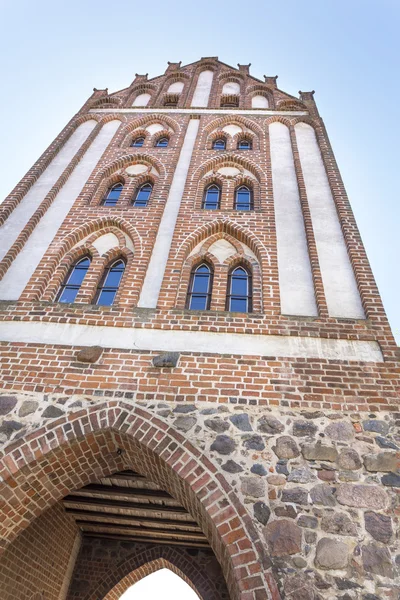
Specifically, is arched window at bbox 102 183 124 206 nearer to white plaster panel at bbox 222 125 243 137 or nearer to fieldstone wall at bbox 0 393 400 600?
white plaster panel at bbox 222 125 243 137

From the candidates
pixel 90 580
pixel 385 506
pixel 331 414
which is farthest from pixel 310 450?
pixel 90 580

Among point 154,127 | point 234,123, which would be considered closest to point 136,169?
point 154,127

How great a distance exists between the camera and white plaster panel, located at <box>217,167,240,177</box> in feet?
28.9

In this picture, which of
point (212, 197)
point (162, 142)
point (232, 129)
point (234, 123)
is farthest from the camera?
point (234, 123)

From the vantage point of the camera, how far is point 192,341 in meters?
5.31

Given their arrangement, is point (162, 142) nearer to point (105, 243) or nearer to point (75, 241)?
point (105, 243)

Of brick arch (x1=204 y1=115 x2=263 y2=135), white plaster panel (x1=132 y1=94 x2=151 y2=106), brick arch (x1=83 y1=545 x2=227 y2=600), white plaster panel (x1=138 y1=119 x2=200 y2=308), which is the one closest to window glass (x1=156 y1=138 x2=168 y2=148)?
white plaster panel (x1=138 y1=119 x2=200 y2=308)

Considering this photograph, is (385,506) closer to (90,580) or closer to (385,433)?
(385,433)

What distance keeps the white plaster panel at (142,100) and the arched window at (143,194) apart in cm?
486

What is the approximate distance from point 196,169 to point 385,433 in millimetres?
6303

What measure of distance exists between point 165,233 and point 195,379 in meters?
3.09

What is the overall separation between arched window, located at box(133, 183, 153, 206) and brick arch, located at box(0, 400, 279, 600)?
475 centimetres

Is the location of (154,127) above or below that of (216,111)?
below

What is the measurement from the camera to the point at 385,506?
3.88 metres
